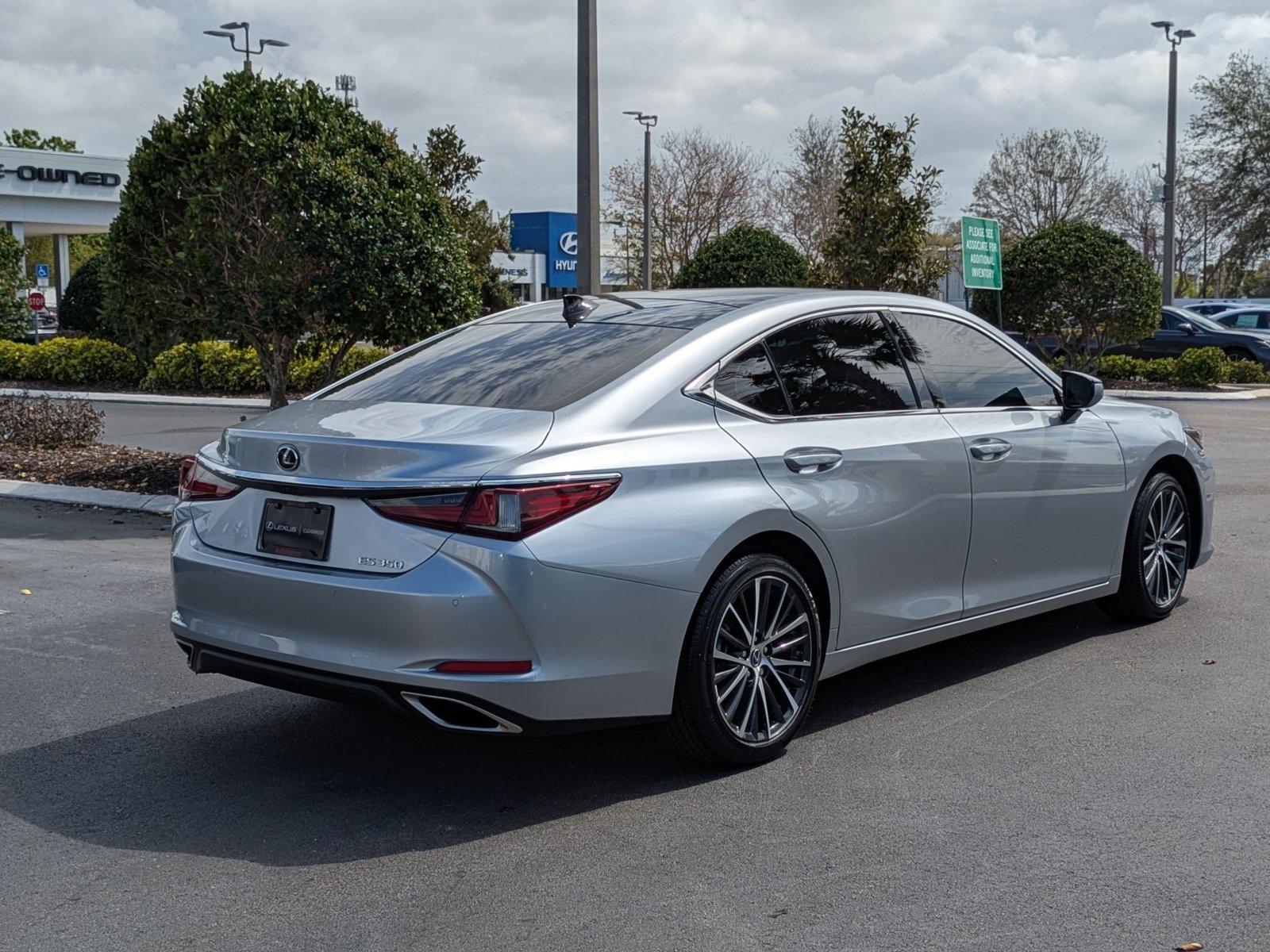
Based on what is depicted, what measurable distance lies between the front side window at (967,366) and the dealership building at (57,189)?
45362 millimetres

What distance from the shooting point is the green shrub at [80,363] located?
29078 millimetres

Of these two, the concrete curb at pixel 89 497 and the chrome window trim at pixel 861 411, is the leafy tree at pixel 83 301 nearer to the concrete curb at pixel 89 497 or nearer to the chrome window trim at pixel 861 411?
the concrete curb at pixel 89 497

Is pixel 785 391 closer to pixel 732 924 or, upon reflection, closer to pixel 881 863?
pixel 881 863

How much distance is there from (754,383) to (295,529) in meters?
1.70

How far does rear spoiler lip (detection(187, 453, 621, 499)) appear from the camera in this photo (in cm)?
430

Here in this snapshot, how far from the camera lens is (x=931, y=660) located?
258 inches

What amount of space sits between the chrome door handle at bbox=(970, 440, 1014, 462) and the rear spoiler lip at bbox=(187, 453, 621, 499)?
1967 mm

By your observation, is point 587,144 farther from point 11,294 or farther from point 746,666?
point 11,294

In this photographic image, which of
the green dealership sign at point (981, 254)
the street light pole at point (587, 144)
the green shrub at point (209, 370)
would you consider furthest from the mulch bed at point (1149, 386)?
the street light pole at point (587, 144)

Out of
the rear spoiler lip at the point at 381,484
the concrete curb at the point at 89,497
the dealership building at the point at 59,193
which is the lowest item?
the concrete curb at the point at 89,497

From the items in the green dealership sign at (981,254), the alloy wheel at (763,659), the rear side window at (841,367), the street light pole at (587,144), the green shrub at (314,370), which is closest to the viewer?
the alloy wheel at (763,659)

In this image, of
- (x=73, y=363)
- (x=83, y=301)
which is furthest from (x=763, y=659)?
(x=83, y=301)

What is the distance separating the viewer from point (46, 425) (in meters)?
14.4

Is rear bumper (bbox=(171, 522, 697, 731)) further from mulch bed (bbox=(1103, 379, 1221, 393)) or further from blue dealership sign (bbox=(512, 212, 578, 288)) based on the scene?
blue dealership sign (bbox=(512, 212, 578, 288))
